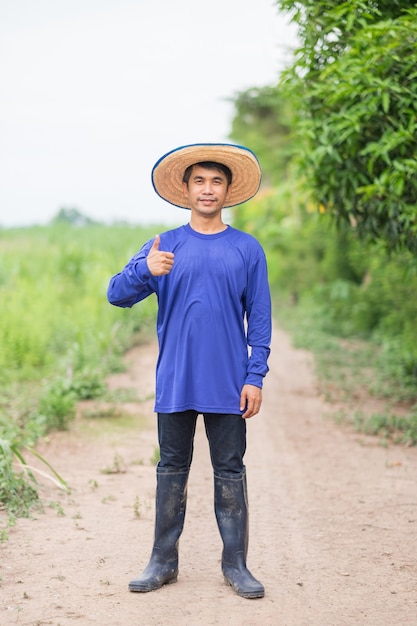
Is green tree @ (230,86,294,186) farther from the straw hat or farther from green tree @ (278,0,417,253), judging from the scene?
the straw hat

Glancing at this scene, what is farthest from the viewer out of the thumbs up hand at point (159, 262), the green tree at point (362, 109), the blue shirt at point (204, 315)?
the green tree at point (362, 109)

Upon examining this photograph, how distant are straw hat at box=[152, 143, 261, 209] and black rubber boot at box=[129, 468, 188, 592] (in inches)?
55.3

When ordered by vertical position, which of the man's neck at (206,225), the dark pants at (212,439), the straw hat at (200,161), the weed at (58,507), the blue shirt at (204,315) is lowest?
the weed at (58,507)

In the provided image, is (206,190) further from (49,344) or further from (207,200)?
(49,344)

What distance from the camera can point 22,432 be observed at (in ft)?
27.4

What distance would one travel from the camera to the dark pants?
442 centimetres

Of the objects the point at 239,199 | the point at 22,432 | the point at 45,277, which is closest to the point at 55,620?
the point at 239,199

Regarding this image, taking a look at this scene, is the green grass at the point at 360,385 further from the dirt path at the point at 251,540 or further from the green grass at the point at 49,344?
the green grass at the point at 49,344

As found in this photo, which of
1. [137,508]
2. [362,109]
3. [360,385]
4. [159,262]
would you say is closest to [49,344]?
[360,385]

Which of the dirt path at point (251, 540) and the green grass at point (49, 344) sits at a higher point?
the green grass at point (49, 344)

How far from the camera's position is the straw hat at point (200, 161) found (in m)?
4.43

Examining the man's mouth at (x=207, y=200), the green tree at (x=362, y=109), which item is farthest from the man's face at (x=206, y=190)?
the green tree at (x=362, y=109)

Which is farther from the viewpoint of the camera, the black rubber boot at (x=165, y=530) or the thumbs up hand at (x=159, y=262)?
the black rubber boot at (x=165, y=530)

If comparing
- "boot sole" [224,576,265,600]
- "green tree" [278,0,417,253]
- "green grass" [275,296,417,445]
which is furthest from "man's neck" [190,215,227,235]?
"green grass" [275,296,417,445]
